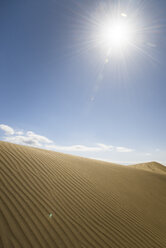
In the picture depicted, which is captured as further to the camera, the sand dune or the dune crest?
the dune crest

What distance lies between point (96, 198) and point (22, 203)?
2.40m

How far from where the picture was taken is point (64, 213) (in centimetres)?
318

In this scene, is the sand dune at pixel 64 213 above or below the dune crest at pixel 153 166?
below

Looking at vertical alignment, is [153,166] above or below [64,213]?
above

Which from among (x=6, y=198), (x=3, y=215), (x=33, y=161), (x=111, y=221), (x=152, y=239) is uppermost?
(x=33, y=161)

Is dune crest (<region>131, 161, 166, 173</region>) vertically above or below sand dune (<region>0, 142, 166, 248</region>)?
above

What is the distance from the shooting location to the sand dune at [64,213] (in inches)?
98.7

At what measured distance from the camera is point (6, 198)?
2.99m

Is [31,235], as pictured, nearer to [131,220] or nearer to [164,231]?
[131,220]

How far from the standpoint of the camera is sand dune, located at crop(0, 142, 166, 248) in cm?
251

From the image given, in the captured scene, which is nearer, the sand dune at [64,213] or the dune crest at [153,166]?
the sand dune at [64,213]

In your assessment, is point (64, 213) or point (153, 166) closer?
point (64, 213)

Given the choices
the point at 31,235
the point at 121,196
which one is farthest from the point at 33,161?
the point at 121,196

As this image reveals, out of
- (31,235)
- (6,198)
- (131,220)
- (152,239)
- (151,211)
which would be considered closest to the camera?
(31,235)
